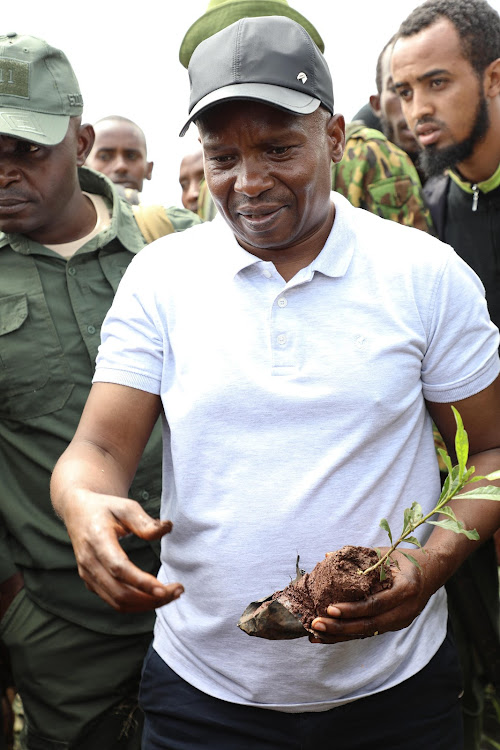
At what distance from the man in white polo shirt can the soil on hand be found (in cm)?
14

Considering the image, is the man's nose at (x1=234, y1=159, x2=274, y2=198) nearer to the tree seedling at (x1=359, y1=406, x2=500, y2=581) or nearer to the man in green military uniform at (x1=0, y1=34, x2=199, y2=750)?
the tree seedling at (x1=359, y1=406, x2=500, y2=581)

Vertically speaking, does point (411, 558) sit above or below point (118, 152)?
above

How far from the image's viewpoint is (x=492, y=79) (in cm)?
352

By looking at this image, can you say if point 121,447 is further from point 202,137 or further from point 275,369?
point 202,137

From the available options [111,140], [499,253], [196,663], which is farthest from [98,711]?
[111,140]

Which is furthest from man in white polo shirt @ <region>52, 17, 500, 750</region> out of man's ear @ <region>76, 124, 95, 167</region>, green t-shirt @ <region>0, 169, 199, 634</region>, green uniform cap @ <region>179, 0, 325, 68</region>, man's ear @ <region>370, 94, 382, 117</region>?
man's ear @ <region>370, 94, 382, 117</region>

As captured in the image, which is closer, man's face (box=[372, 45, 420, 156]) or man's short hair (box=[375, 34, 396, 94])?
man's face (box=[372, 45, 420, 156])

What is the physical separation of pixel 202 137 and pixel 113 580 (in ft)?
3.12

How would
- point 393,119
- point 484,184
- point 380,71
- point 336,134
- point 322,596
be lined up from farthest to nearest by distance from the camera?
point 380,71 → point 393,119 → point 484,184 → point 336,134 → point 322,596

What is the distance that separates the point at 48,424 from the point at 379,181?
143 centimetres

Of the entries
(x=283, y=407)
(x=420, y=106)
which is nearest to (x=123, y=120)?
(x=420, y=106)

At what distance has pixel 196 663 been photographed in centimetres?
191

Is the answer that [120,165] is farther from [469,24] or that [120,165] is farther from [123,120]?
[469,24]

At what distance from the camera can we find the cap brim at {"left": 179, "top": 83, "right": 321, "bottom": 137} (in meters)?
1.77
